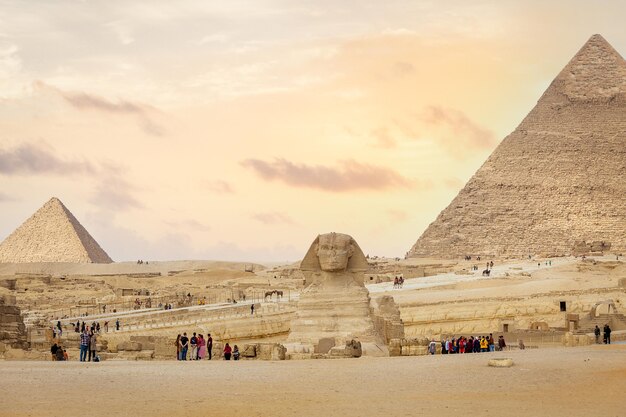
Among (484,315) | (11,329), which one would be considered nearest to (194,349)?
(11,329)

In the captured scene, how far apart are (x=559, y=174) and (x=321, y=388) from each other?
172 metres

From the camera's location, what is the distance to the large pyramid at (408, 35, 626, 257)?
557 feet

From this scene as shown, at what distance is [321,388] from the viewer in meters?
11.0

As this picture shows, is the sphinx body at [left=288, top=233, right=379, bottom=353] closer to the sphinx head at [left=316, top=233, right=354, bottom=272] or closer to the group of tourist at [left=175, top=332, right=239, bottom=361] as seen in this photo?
the sphinx head at [left=316, top=233, right=354, bottom=272]

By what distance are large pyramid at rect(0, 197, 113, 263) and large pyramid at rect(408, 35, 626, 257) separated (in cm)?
6503

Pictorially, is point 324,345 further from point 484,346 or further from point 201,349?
point 484,346

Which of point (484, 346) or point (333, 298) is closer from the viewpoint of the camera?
point (333, 298)

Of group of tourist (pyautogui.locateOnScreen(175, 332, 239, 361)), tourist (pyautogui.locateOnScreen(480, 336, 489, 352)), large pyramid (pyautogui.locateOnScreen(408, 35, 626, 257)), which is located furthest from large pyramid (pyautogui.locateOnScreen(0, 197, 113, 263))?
group of tourist (pyautogui.locateOnScreen(175, 332, 239, 361))

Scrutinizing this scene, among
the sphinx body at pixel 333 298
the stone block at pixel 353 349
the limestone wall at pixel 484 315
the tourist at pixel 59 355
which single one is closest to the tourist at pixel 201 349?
the sphinx body at pixel 333 298

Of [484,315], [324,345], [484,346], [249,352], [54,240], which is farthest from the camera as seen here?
[54,240]

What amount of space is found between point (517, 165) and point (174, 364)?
169 m

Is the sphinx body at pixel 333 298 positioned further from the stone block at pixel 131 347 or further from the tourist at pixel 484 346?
the stone block at pixel 131 347

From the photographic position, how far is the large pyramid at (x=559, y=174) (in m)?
170

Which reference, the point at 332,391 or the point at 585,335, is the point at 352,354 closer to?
the point at 332,391
